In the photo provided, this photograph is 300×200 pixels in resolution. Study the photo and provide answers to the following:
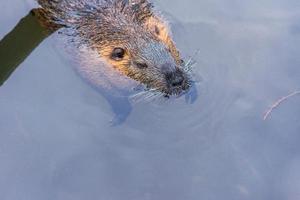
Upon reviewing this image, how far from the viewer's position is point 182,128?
3.91m

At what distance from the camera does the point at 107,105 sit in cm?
413

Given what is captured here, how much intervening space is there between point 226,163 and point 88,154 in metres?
0.85

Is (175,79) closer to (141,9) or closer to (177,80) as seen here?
(177,80)

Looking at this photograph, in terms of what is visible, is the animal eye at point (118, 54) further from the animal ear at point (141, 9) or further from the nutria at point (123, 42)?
the animal ear at point (141, 9)

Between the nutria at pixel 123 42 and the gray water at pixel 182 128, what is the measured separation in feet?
0.43

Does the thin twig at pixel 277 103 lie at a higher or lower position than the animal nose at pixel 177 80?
higher

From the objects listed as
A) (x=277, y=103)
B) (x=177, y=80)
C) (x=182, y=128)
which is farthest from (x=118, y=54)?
(x=277, y=103)

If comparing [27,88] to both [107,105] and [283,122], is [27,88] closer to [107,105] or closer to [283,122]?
[107,105]

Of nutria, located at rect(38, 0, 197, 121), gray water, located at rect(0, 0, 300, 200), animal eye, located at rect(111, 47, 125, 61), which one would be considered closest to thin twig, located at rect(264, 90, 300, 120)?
gray water, located at rect(0, 0, 300, 200)

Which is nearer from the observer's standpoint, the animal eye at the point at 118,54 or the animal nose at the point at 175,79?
the animal nose at the point at 175,79

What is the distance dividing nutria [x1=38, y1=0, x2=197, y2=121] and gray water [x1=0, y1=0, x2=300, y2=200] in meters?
0.13

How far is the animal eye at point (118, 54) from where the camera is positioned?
4.07 metres

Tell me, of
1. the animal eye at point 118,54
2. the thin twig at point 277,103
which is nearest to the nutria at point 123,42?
the animal eye at point 118,54

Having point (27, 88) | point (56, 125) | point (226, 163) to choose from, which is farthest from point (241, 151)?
point (27, 88)
